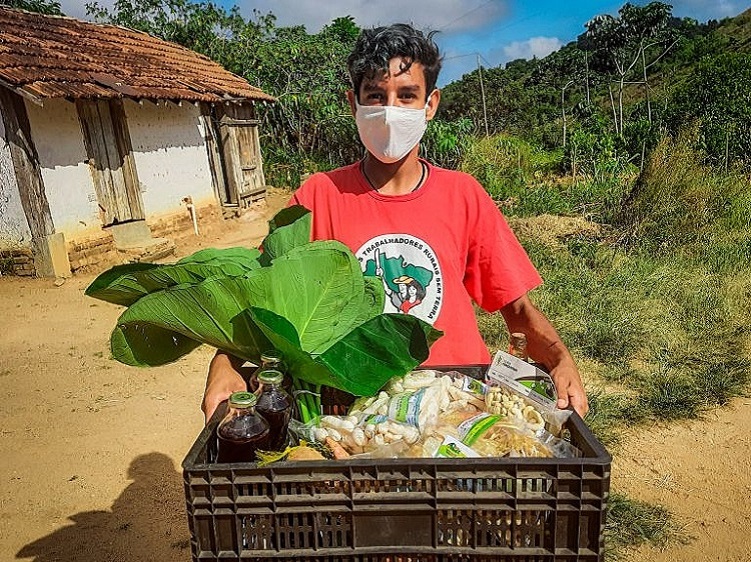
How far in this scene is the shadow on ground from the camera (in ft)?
9.71

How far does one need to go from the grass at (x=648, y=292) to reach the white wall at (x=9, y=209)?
5.45 meters

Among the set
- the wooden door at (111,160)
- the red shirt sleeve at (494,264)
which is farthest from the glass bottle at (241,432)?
the wooden door at (111,160)

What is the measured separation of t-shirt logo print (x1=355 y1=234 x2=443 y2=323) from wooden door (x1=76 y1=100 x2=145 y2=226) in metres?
7.50

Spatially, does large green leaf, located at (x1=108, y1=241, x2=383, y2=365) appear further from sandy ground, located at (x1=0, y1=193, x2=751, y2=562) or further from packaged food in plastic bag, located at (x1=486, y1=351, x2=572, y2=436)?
sandy ground, located at (x1=0, y1=193, x2=751, y2=562)

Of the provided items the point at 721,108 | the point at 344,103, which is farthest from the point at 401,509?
the point at 344,103

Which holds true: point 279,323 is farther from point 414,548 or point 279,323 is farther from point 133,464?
point 133,464

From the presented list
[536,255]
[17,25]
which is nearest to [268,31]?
[17,25]

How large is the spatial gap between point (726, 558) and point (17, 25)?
9733mm

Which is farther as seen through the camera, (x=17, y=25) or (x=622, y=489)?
(x=17, y=25)

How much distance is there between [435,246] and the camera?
1774 mm

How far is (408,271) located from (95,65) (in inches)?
324

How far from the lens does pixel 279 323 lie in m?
1.12

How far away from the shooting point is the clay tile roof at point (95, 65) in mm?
7031

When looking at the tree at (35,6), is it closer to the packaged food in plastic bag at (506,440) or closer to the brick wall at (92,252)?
the brick wall at (92,252)
